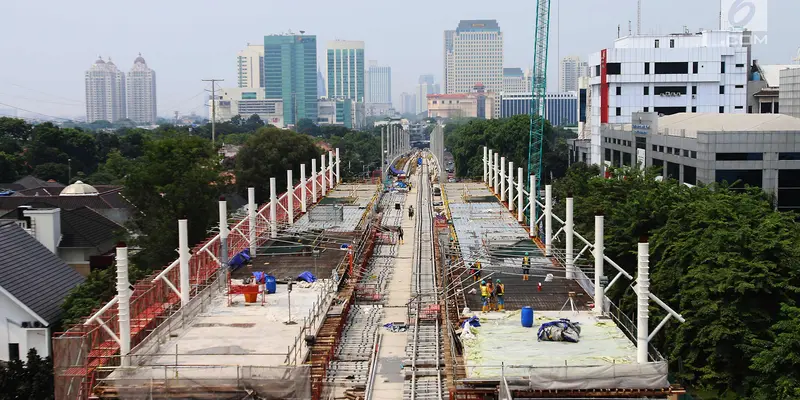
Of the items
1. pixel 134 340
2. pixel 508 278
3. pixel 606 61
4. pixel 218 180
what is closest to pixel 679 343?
pixel 508 278

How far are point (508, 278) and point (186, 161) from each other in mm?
18899

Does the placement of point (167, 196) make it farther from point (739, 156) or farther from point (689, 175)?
point (739, 156)

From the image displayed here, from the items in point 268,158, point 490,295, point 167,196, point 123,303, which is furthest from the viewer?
point 268,158

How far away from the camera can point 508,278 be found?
26094 mm

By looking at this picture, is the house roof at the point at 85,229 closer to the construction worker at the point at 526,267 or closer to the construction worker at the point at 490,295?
the construction worker at the point at 526,267

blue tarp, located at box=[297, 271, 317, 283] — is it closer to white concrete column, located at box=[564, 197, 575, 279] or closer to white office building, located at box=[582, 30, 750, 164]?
white concrete column, located at box=[564, 197, 575, 279]

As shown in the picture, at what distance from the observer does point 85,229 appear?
41.8 meters

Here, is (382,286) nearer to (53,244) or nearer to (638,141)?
(53,244)

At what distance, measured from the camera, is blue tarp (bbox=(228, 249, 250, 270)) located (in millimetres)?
28219

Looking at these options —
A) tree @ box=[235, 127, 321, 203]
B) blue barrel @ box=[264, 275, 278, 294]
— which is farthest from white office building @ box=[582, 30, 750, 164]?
blue barrel @ box=[264, 275, 278, 294]

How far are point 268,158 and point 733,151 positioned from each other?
28196mm

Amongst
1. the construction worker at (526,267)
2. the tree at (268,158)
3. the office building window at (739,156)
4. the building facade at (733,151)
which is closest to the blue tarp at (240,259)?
the construction worker at (526,267)

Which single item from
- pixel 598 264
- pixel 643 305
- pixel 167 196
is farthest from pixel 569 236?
pixel 167 196

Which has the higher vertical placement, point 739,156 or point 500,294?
point 739,156
